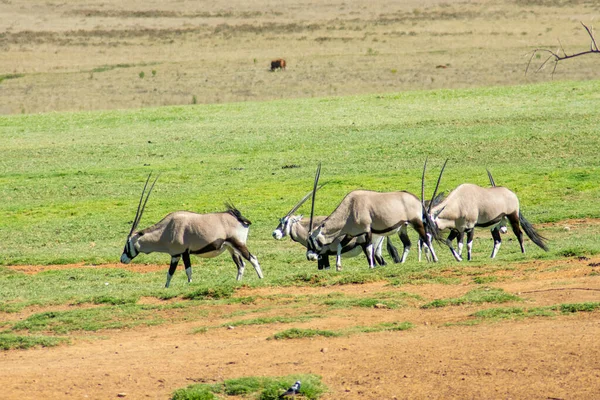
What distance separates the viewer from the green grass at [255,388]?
9.73 m

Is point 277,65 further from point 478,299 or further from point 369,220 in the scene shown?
point 478,299

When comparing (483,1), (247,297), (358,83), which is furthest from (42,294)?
(483,1)

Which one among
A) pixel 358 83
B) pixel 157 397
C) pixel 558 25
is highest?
pixel 558 25

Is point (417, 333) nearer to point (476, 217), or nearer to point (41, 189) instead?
point (476, 217)

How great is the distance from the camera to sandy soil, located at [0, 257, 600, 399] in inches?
384

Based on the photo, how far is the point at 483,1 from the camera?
312 ft

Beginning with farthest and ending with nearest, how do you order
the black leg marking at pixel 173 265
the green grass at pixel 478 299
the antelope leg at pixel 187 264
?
1. the antelope leg at pixel 187 264
2. the black leg marking at pixel 173 265
3. the green grass at pixel 478 299

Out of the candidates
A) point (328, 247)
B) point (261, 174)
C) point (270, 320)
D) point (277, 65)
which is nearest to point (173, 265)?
point (328, 247)

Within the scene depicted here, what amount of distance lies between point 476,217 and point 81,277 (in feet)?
24.3

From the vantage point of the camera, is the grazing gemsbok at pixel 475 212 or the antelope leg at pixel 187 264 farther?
the grazing gemsbok at pixel 475 212

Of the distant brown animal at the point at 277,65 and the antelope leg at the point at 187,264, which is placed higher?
the distant brown animal at the point at 277,65

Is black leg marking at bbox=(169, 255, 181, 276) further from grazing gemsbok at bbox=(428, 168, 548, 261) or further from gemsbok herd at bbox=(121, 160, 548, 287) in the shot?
grazing gemsbok at bbox=(428, 168, 548, 261)

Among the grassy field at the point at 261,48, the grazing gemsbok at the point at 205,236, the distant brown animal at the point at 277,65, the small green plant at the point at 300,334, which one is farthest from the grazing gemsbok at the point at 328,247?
the distant brown animal at the point at 277,65

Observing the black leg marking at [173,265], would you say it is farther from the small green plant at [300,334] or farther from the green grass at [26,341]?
the small green plant at [300,334]
